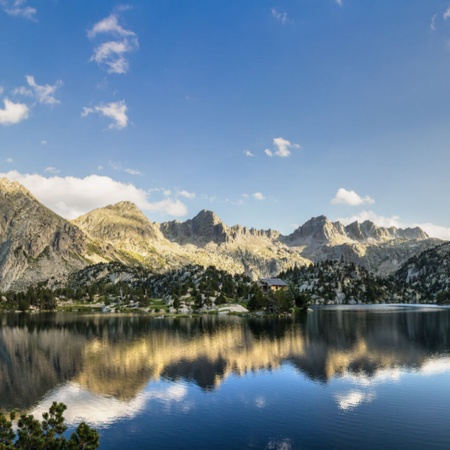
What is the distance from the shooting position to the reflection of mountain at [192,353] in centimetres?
6738

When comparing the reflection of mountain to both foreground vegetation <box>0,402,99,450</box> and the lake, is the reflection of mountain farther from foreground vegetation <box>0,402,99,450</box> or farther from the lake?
foreground vegetation <box>0,402,99,450</box>

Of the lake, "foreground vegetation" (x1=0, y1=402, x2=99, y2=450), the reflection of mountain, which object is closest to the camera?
"foreground vegetation" (x1=0, y1=402, x2=99, y2=450)

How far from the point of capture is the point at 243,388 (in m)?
61.2

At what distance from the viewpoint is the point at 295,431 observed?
43.3 meters

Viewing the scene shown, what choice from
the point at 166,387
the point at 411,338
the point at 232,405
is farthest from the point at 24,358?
the point at 411,338

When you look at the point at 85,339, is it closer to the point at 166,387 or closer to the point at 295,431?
the point at 166,387

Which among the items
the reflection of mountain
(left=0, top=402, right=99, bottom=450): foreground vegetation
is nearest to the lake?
the reflection of mountain

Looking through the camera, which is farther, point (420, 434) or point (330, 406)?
point (330, 406)

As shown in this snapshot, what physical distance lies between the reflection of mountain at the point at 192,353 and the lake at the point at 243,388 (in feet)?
1.08

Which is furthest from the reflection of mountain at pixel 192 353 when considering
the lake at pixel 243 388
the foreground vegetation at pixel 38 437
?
the foreground vegetation at pixel 38 437

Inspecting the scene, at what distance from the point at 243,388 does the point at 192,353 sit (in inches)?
1175

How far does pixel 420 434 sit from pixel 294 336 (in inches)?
2910

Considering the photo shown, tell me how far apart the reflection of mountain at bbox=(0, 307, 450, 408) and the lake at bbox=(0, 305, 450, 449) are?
0.33 meters

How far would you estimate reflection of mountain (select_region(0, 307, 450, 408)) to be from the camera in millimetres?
67375
